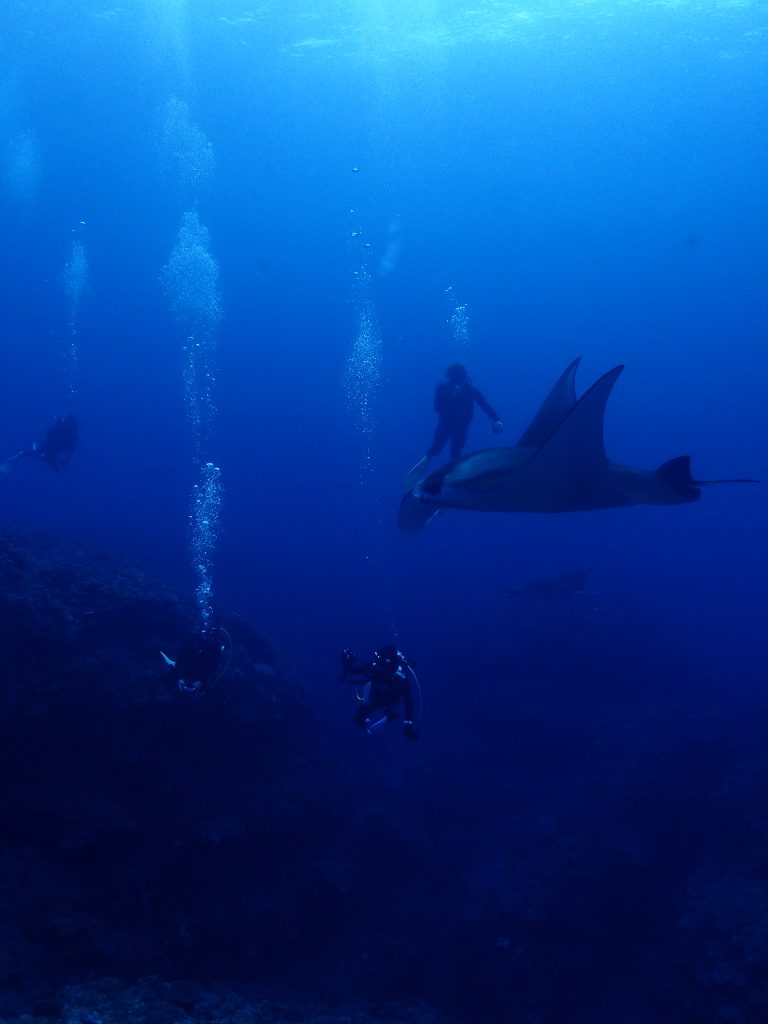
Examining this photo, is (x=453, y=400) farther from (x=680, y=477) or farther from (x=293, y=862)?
(x=293, y=862)

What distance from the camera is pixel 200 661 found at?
7043 millimetres

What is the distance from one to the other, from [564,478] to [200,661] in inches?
202

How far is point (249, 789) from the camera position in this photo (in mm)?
7840

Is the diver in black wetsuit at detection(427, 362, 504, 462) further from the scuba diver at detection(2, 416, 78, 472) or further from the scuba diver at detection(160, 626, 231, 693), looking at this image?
the scuba diver at detection(2, 416, 78, 472)

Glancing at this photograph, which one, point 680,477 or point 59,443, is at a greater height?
point 59,443

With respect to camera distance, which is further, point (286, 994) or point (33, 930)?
point (286, 994)

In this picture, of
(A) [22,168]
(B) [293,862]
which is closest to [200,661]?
(B) [293,862]

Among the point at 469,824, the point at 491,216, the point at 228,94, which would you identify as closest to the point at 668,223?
the point at 491,216

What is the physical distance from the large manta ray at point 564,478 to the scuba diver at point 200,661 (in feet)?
12.5

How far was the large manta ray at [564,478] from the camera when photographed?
358cm

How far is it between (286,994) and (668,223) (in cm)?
8114

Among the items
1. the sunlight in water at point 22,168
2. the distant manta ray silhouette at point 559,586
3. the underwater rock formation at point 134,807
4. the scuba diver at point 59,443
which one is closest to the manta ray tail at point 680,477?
the underwater rock formation at point 134,807

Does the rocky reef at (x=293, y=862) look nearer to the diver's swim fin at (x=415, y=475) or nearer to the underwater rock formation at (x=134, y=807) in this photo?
the underwater rock formation at (x=134, y=807)

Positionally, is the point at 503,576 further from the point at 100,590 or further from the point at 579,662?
the point at 100,590
